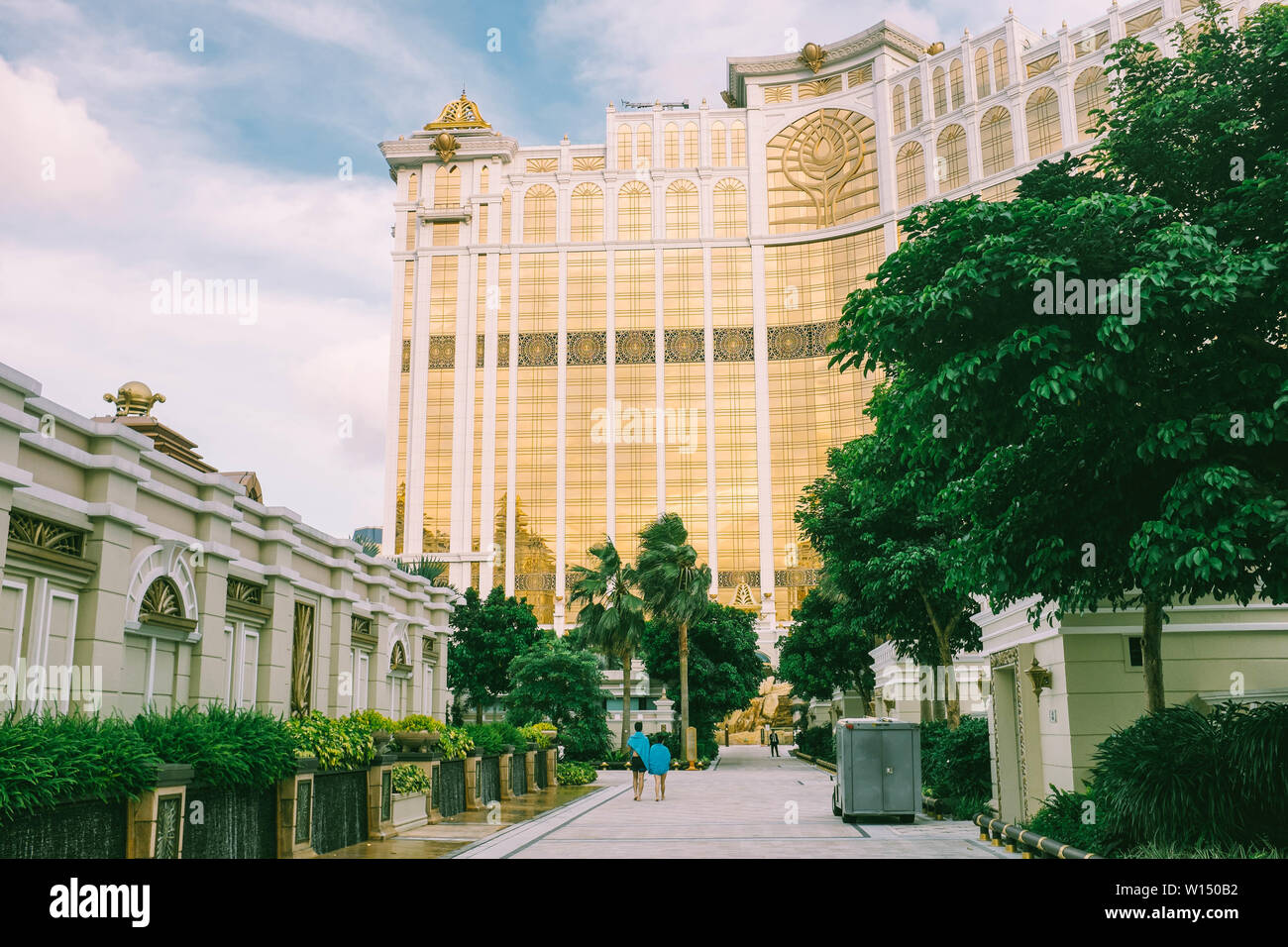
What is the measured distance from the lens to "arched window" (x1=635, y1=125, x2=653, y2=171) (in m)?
106

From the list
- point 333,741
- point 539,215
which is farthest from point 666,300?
point 333,741

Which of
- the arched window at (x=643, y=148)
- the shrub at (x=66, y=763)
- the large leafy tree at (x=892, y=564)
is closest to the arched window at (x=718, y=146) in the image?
the arched window at (x=643, y=148)

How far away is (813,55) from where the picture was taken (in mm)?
104000

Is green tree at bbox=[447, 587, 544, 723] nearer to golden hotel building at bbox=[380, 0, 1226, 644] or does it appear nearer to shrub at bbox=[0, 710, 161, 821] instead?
golden hotel building at bbox=[380, 0, 1226, 644]

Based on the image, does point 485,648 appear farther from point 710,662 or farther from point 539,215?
point 539,215

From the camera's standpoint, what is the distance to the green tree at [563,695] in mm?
42594

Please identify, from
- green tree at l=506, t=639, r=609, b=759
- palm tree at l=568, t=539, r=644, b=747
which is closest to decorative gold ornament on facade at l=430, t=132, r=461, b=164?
palm tree at l=568, t=539, r=644, b=747

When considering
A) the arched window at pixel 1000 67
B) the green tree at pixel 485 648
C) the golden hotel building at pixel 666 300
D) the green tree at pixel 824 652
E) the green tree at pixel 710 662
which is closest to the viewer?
the green tree at pixel 824 652

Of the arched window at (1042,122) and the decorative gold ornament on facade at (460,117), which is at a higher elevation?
the decorative gold ornament on facade at (460,117)

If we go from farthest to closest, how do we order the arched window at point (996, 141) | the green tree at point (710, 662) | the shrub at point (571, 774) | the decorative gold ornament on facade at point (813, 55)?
the decorative gold ornament on facade at point (813, 55)
the arched window at point (996, 141)
the green tree at point (710, 662)
the shrub at point (571, 774)

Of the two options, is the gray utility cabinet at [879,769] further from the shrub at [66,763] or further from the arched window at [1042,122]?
the arched window at [1042,122]

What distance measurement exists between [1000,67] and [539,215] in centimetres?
4677

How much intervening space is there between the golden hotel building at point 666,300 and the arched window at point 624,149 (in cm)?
55
